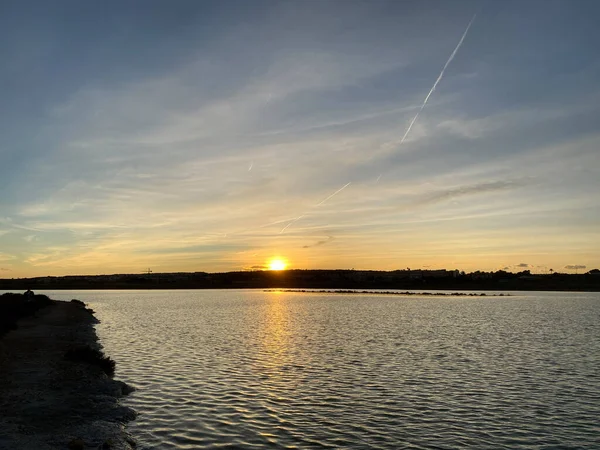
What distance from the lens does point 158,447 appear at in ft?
63.5

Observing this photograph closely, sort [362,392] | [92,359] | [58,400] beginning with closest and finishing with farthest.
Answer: [58,400], [362,392], [92,359]

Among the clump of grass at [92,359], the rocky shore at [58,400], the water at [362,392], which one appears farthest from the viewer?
the clump of grass at [92,359]

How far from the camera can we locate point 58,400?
24.9m

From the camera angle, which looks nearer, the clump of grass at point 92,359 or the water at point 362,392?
the water at point 362,392

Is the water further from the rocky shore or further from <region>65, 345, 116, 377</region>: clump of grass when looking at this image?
the rocky shore

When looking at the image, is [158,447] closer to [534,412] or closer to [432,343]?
[534,412]

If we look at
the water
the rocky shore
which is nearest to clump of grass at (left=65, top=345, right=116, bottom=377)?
the rocky shore

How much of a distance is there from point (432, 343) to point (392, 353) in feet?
33.4

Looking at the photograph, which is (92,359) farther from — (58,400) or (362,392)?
(362,392)

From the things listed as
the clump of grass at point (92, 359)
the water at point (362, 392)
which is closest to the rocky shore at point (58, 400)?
the clump of grass at point (92, 359)

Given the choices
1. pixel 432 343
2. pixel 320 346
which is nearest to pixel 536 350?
pixel 432 343

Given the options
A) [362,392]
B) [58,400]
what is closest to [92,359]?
[58,400]

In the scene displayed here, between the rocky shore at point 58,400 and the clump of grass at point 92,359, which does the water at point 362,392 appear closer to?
the clump of grass at point 92,359

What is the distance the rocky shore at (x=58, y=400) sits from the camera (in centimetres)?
1897
